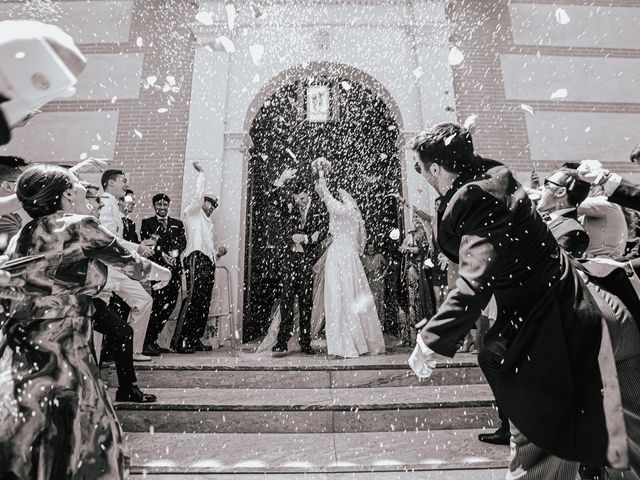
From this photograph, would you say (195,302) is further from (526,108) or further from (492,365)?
(526,108)

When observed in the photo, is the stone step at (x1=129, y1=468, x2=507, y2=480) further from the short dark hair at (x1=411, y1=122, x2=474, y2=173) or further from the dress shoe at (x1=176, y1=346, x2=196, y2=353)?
the dress shoe at (x1=176, y1=346, x2=196, y2=353)

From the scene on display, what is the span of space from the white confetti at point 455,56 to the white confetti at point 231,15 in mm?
3869

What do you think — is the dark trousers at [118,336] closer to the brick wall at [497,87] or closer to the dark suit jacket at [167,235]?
the dark suit jacket at [167,235]

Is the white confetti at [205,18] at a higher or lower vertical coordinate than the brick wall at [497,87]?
higher

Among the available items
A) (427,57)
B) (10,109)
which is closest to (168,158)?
(427,57)

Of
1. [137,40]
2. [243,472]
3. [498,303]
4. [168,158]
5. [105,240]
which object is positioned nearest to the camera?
[498,303]

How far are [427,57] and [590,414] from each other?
7.48m

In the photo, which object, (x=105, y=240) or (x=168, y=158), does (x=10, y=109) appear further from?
(x=168, y=158)

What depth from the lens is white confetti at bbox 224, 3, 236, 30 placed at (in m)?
7.98

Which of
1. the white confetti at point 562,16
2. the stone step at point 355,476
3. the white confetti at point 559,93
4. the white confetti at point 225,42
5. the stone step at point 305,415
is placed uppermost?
the white confetti at point 562,16

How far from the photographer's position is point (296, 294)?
5.88m

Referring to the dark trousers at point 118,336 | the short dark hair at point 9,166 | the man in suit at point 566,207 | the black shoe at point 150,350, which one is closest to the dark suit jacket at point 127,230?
the black shoe at point 150,350

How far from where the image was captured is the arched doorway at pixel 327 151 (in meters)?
8.25

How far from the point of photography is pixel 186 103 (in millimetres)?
7887
